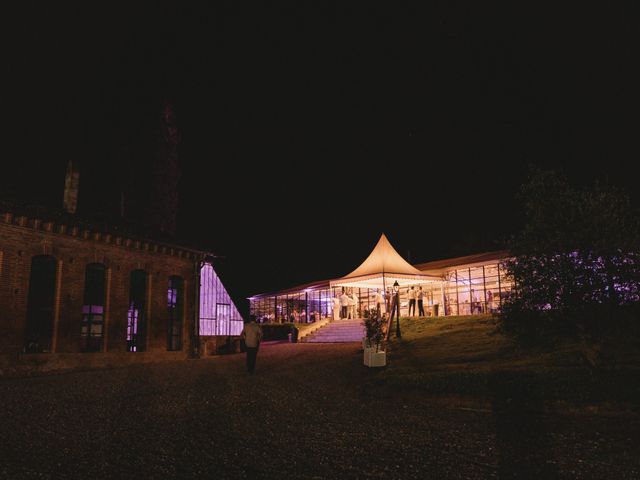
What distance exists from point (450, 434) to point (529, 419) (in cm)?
158

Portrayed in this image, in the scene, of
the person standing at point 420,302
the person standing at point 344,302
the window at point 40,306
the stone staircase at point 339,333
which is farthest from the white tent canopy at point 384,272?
the window at point 40,306

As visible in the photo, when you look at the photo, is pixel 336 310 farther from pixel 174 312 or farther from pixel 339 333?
pixel 174 312

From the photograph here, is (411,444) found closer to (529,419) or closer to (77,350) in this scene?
(529,419)

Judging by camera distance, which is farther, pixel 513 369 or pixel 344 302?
pixel 344 302

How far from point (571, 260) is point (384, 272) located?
11899 millimetres

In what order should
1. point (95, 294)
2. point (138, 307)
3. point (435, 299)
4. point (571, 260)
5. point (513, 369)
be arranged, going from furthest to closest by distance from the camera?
point (435, 299) < point (138, 307) < point (95, 294) < point (513, 369) < point (571, 260)

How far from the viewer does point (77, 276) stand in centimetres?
1616

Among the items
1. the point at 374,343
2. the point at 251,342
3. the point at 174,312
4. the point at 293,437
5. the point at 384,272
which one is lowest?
the point at 293,437

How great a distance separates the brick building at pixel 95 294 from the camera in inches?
567

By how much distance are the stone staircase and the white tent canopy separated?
2.00 meters

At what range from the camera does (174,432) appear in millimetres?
5965

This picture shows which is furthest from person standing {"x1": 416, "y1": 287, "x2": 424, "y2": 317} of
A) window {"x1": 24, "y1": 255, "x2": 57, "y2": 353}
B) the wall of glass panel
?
window {"x1": 24, "y1": 255, "x2": 57, "y2": 353}

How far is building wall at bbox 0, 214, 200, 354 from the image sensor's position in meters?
14.2

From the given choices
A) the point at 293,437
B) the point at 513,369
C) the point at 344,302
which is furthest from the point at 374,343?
the point at 344,302
